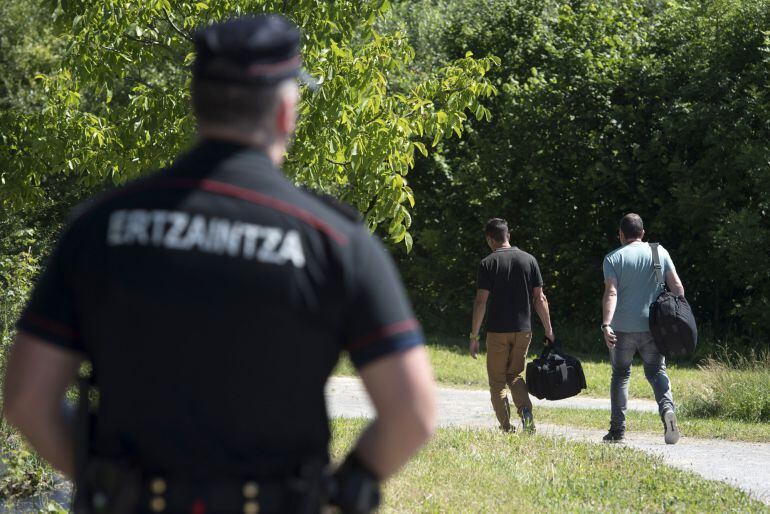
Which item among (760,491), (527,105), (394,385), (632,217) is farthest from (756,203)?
(394,385)

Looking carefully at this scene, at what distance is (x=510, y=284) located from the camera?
31.2ft

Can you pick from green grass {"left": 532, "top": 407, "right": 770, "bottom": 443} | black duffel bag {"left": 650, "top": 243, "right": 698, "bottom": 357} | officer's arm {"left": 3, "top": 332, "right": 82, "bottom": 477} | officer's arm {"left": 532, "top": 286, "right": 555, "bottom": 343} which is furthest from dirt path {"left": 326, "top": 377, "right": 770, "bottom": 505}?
officer's arm {"left": 3, "top": 332, "right": 82, "bottom": 477}

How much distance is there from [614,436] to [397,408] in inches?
310

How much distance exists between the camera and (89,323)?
2.17 meters

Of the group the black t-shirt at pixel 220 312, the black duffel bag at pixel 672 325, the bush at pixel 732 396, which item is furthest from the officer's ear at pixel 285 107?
the bush at pixel 732 396

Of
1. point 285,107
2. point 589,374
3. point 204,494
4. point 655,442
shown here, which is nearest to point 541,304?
point 655,442

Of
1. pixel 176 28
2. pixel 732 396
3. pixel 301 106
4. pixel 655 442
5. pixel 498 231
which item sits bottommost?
pixel 655 442

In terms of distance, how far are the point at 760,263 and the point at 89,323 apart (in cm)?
1642

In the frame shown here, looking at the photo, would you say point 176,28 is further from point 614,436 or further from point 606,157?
point 606,157

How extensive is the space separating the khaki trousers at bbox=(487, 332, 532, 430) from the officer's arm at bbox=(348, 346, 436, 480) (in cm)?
748

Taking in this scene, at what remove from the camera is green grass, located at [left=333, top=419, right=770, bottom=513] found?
6.57 metres

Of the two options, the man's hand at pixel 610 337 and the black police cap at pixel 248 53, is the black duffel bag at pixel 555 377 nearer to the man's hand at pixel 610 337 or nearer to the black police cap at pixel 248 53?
the man's hand at pixel 610 337

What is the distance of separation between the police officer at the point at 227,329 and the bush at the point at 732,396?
33.2ft

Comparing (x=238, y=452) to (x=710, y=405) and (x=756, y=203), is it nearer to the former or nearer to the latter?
(x=710, y=405)
